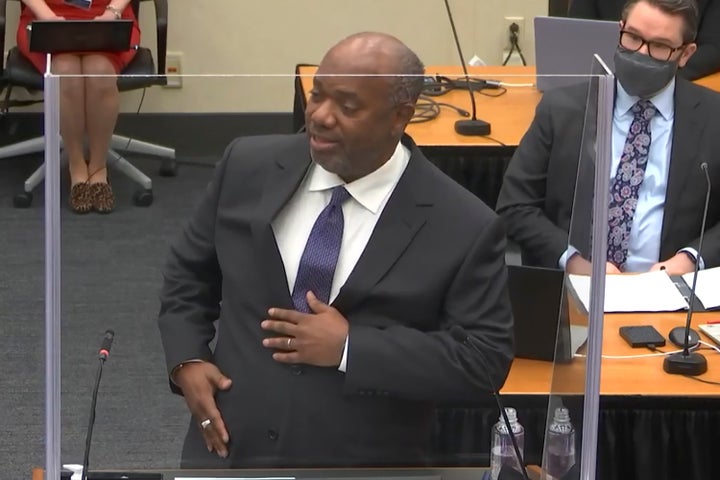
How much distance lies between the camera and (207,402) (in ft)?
5.48

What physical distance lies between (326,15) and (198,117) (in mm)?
4553

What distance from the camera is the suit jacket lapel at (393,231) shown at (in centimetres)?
163

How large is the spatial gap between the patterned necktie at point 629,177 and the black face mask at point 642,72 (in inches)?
1.5

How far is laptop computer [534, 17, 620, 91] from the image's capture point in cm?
313

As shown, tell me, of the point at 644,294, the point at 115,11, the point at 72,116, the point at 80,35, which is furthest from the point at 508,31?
the point at 72,116

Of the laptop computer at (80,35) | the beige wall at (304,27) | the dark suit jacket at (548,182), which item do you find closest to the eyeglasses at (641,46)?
the dark suit jacket at (548,182)

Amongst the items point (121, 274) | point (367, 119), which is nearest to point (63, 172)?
point (121, 274)

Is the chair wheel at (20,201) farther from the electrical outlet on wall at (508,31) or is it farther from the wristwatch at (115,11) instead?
the electrical outlet on wall at (508,31)

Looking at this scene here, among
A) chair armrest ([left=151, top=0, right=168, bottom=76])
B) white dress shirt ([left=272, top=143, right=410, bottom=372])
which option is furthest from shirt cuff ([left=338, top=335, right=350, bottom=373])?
chair armrest ([left=151, top=0, right=168, bottom=76])

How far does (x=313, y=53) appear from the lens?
609 cm

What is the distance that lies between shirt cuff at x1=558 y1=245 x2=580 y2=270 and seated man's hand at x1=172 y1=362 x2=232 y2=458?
0.47 m

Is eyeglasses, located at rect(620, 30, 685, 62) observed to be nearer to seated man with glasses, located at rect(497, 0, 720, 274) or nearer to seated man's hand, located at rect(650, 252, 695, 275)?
seated man with glasses, located at rect(497, 0, 720, 274)

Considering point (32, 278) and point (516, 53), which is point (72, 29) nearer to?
point (32, 278)

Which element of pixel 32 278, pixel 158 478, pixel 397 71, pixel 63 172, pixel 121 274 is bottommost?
pixel 32 278
